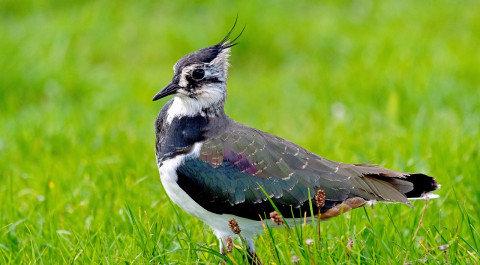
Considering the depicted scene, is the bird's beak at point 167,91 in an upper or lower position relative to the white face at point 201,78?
lower

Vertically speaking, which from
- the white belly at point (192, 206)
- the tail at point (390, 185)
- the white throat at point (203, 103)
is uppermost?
the white throat at point (203, 103)

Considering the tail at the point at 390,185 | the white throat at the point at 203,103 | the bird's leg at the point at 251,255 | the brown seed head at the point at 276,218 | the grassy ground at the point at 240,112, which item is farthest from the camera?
the white throat at the point at 203,103

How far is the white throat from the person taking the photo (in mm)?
4676

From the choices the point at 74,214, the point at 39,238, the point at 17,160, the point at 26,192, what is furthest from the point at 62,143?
the point at 39,238

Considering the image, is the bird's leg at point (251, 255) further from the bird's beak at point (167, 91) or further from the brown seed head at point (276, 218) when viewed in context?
the bird's beak at point (167, 91)

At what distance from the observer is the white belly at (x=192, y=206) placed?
14.3ft

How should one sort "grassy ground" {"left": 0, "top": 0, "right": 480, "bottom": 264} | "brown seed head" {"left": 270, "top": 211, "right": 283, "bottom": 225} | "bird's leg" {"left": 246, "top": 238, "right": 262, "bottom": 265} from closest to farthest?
"brown seed head" {"left": 270, "top": 211, "right": 283, "bottom": 225}
"bird's leg" {"left": 246, "top": 238, "right": 262, "bottom": 265}
"grassy ground" {"left": 0, "top": 0, "right": 480, "bottom": 264}

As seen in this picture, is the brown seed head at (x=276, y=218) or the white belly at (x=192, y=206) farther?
the white belly at (x=192, y=206)

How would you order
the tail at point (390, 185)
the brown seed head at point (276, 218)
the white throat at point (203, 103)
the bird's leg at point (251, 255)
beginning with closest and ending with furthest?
the brown seed head at point (276, 218) → the bird's leg at point (251, 255) → the tail at point (390, 185) → the white throat at point (203, 103)

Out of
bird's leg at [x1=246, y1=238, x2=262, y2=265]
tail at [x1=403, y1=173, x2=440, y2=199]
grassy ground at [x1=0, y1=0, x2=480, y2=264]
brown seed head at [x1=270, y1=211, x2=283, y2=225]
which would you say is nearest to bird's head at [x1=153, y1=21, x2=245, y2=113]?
grassy ground at [x1=0, y1=0, x2=480, y2=264]

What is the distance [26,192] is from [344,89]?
4137 millimetres

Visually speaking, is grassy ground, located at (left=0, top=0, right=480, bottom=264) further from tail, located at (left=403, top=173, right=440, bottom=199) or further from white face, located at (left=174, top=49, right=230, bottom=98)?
white face, located at (left=174, top=49, right=230, bottom=98)

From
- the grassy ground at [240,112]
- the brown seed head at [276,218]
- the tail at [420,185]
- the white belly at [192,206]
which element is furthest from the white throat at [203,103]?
the tail at [420,185]

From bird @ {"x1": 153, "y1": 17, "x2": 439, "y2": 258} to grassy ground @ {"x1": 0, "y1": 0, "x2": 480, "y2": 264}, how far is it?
18cm
